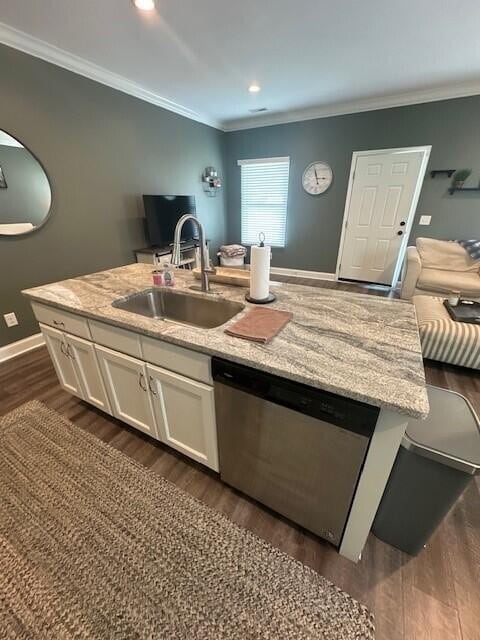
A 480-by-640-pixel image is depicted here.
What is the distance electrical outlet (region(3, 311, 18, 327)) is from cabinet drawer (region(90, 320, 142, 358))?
5.81 feet

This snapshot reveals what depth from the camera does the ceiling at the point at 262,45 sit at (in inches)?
73.6

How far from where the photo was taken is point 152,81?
117 inches

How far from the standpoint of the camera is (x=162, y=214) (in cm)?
355

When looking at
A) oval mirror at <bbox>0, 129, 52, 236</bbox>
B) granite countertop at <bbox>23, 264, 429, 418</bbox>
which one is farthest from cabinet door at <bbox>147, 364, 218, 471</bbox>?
oval mirror at <bbox>0, 129, 52, 236</bbox>

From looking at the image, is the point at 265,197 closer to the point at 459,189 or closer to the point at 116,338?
the point at 459,189

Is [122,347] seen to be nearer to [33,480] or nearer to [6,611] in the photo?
[33,480]

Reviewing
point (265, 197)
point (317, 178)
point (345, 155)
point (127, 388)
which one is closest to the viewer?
point (127, 388)

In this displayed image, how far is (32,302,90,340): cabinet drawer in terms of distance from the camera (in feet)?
4.81

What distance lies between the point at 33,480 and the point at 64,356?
71cm

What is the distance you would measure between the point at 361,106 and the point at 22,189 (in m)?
4.45

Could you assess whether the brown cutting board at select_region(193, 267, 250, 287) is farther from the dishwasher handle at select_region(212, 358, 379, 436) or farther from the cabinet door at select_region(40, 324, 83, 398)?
the cabinet door at select_region(40, 324, 83, 398)

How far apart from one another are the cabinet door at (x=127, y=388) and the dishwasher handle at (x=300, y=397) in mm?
550

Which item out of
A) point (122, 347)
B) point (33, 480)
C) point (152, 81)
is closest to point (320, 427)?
point (122, 347)

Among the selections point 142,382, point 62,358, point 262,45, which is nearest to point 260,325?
point 142,382
